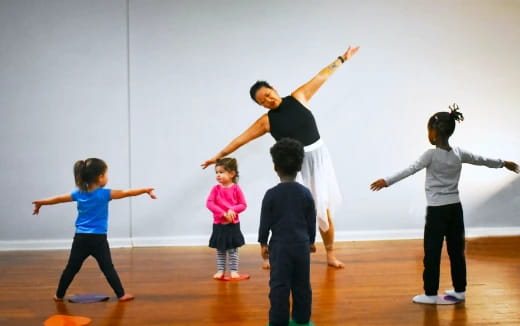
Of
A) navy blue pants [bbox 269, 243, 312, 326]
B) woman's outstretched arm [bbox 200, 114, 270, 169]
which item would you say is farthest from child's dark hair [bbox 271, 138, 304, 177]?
woman's outstretched arm [bbox 200, 114, 270, 169]

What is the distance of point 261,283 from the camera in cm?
457

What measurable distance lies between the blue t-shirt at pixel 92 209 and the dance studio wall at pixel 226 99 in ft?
6.90

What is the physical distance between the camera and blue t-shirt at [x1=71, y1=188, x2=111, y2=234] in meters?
4.11

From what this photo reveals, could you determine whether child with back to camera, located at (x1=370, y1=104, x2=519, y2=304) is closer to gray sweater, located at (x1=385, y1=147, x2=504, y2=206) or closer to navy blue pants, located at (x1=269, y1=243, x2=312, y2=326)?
gray sweater, located at (x1=385, y1=147, x2=504, y2=206)

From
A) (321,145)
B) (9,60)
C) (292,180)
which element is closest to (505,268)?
(321,145)

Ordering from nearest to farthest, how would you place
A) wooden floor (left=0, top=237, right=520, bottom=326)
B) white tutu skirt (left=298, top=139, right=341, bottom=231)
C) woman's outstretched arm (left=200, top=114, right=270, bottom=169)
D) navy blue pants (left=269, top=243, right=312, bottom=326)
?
navy blue pants (left=269, top=243, right=312, bottom=326) → wooden floor (left=0, top=237, right=520, bottom=326) → white tutu skirt (left=298, top=139, right=341, bottom=231) → woman's outstretched arm (left=200, top=114, right=270, bottom=169)

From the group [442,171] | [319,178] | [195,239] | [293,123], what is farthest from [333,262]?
[195,239]

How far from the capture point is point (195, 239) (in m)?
6.29

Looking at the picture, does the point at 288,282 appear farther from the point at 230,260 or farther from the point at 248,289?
the point at 230,260

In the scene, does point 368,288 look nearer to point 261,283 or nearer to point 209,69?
point 261,283

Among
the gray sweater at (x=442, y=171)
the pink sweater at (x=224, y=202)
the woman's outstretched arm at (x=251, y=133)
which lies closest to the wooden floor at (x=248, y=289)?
the pink sweater at (x=224, y=202)

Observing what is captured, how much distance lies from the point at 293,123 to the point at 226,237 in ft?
3.12

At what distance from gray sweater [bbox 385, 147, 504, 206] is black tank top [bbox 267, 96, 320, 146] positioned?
1246 millimetres

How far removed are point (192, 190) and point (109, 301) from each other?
7.44ft
